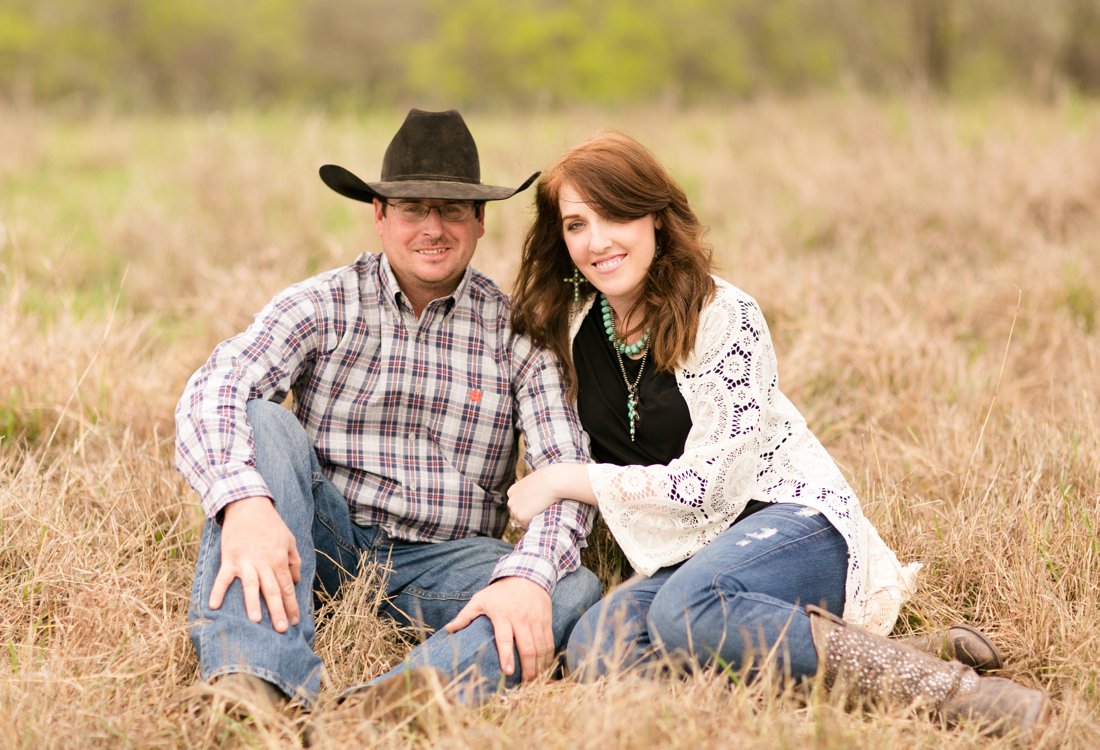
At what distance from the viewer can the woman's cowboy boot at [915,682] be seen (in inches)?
95.3

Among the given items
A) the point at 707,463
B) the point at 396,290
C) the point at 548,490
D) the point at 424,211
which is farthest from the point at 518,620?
the point at 424,211

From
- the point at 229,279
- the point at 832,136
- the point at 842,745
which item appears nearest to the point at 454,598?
the point at 842,745

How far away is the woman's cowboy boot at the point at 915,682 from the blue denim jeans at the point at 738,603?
7 cm

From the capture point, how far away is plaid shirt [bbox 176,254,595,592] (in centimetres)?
311

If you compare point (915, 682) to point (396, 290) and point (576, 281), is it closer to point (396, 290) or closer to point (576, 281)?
point (576, 281)

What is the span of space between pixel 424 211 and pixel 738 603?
4.70 ft

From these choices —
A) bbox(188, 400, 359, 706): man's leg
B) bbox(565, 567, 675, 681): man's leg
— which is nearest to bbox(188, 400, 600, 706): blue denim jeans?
bbox(188, 400, 359, 706): man's leg

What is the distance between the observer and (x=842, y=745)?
2.09m

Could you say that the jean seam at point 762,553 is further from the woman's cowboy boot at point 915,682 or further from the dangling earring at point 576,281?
the dangling earring at point 576,281

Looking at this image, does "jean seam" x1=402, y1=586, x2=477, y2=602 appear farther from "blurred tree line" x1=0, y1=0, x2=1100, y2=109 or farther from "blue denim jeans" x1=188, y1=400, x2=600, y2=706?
"blurred tree line" x1=0, y1=0, x2=1100, y2=109

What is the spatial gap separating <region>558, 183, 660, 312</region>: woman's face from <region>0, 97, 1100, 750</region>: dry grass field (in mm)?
572

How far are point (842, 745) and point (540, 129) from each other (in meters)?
9.90

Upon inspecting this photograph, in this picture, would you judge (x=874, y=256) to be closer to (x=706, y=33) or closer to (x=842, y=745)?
(x=842, y=745)

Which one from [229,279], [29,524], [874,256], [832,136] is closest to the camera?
[29,524]
